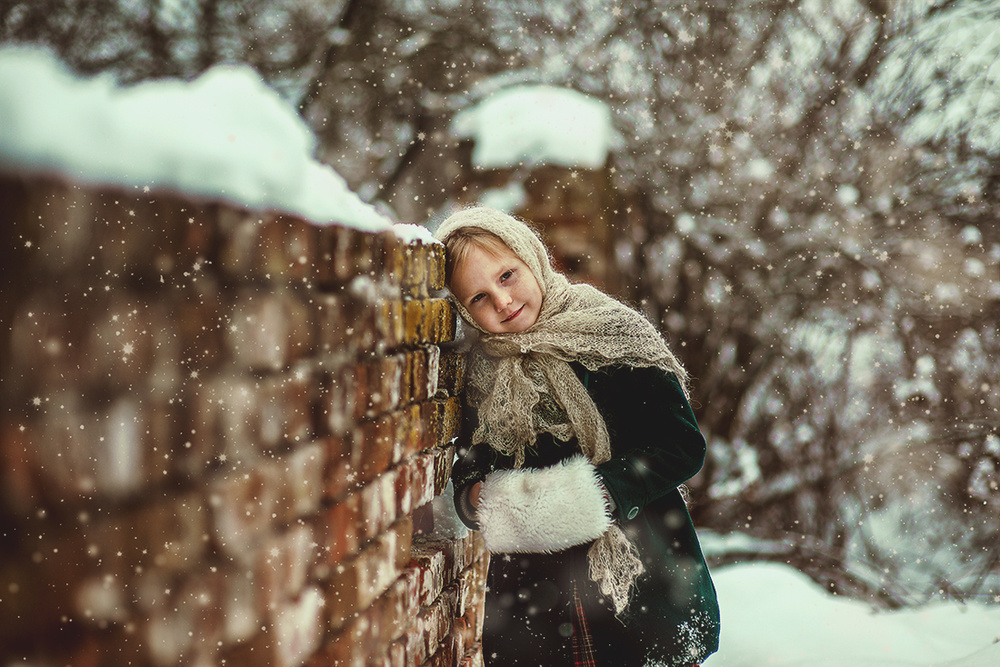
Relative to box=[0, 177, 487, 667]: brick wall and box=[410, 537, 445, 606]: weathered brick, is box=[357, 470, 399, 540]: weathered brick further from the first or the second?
box=[410, 537, 445, 606]: weathered brick

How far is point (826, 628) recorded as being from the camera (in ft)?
10.9

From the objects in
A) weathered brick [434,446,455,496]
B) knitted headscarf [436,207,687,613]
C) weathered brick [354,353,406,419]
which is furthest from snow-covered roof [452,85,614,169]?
weathered brick [354,353,406,419]

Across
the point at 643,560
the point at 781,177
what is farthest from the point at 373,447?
the point at 781,177

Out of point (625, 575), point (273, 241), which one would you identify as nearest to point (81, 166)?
point (273, 241)

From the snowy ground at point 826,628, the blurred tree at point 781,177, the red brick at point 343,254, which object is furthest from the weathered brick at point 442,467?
the blurred tree at point 781,177

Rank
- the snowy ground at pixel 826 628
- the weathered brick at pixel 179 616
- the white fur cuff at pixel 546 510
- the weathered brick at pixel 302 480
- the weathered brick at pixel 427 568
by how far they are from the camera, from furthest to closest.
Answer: the snowy ground at pixel 826 628, the white fur cuff at pixel 546 510, the weathered brick at pixel 427 568, the weathered brick at pixel 302 480, the weathered brick at pixel 179 616

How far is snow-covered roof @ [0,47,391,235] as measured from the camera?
480mm

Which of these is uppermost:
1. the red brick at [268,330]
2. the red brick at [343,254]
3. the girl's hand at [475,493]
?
the red brick at [343,254]

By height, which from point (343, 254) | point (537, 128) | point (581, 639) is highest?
point (537, 128)

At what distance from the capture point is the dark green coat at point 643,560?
5.32 ft

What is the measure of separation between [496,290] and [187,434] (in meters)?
1.15

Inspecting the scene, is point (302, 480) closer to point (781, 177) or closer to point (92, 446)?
point (92, 446)

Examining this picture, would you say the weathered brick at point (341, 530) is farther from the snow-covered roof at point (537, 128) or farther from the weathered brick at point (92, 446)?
the snow-covered roof at point (537, 128)

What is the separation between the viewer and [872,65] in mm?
3746
